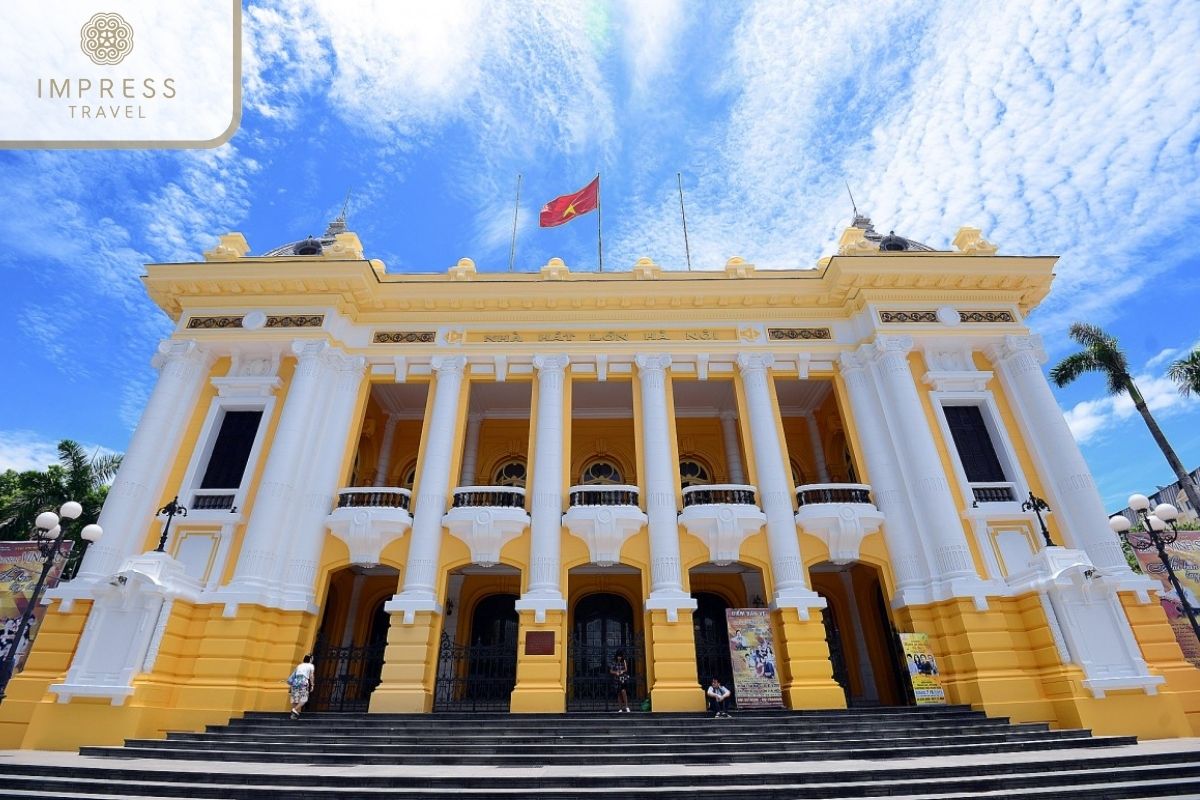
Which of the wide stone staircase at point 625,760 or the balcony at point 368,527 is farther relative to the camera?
the balcony at point 368,527

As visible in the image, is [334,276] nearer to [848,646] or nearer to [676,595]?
[676,595]

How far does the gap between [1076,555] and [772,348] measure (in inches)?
334

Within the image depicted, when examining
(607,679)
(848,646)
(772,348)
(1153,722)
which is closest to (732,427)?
(772,348)

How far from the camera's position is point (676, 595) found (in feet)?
45.4

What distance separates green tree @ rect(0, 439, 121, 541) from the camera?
2697 cm

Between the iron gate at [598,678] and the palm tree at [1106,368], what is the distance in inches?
824

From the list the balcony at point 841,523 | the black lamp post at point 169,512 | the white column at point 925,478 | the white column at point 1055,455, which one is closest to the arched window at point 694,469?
the balcony at point 841,523

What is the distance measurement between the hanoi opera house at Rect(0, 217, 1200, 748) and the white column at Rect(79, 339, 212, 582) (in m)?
0.07

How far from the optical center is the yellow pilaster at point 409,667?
42.2 ft

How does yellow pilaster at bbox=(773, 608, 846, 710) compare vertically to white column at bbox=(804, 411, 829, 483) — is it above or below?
below

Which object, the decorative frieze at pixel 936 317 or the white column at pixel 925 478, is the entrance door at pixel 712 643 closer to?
the white column at pixel 925 478

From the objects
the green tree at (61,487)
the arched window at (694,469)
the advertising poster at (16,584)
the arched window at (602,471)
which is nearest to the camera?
the advertising poster at (16,584)

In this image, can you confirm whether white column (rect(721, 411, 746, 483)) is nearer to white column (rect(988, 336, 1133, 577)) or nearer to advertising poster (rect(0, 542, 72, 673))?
white column (rect(988, 336, 1133, 577))

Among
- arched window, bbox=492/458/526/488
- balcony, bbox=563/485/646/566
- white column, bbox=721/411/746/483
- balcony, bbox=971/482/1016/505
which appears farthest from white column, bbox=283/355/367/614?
balcony, bbox=971/482/1016/505
